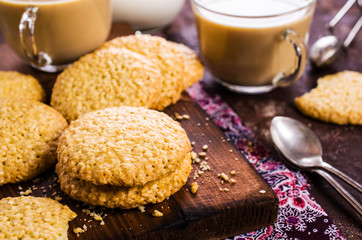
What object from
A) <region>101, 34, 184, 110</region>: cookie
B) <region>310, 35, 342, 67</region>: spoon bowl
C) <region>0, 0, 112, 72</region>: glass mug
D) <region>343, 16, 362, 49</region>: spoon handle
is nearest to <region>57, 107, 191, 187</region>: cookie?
Answer: <region>101, 34, 184, 110</region>: cookie

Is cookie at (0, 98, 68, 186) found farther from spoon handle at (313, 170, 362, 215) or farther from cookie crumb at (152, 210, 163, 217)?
spoon handle at (313, 170, 362, 215)

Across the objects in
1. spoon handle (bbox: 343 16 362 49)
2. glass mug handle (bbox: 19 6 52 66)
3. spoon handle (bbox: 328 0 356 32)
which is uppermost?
glass mug handle (bbox: 19 6 52 66)

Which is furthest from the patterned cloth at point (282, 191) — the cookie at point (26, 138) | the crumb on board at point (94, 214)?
the cookie at point (26, 138)

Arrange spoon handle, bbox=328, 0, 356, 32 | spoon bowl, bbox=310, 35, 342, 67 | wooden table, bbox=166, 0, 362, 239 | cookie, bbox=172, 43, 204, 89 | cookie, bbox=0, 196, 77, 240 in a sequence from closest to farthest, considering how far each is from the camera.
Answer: cookie, bbox=0, 196, 77, 240 < wooden table, bbox=166, 0, 362, 239 < cookie, bbox=172, 43, 204, 89 < spoon bowl, bbox=310, 35, 342, 67 < spoon handle, bbox=328, 0, 356, 32

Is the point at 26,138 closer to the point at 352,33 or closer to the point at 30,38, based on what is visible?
the point at 30,38

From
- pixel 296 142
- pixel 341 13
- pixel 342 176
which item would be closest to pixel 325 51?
pixel 341 13
